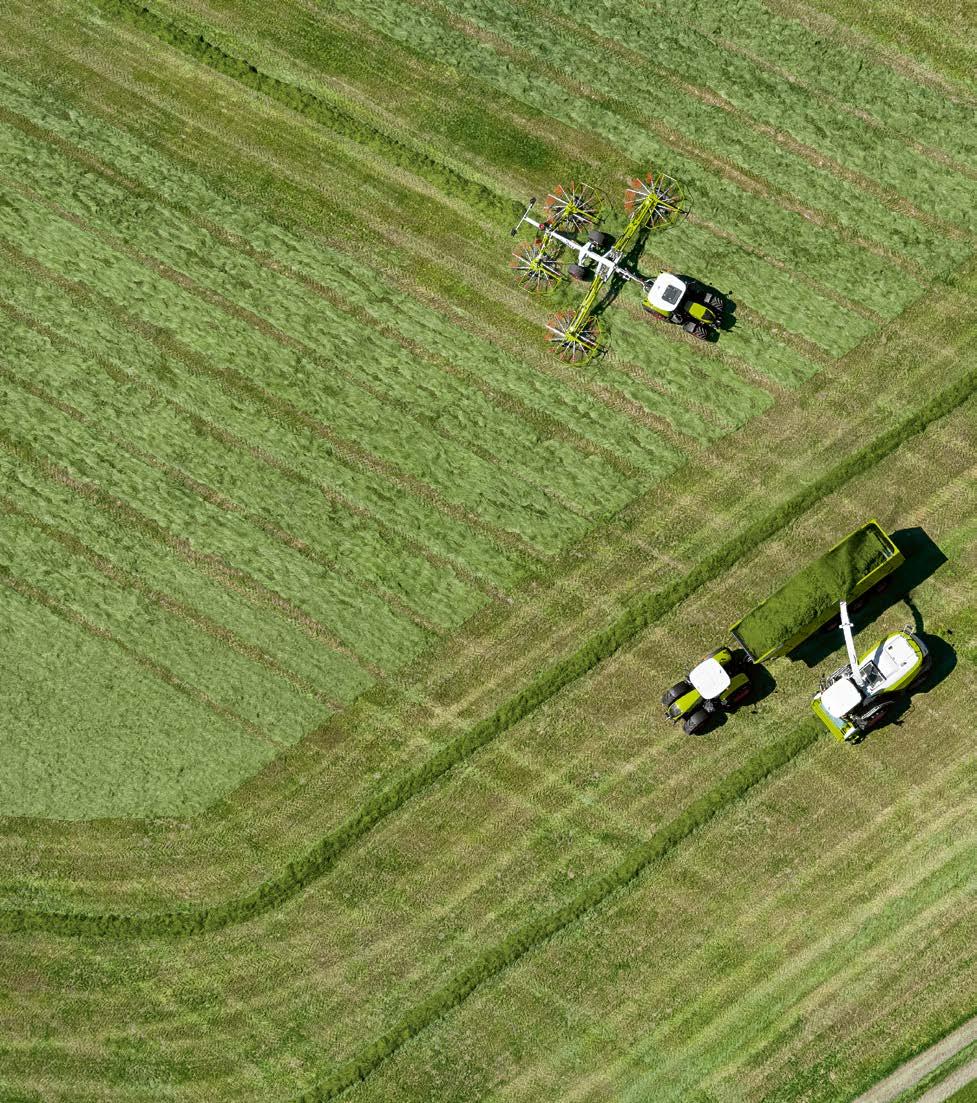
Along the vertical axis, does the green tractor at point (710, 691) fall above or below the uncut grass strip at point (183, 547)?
below

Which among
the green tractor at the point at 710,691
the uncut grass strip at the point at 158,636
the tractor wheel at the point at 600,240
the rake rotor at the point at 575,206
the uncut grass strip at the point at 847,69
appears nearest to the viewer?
the green tractor at the point at 710,691

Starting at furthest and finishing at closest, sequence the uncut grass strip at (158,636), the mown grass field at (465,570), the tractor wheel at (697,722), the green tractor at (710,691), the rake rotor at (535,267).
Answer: the rake rotor at (535,267)
the uncut grass strip at (158,636)
the mown grass field at (465,570)
the tractor wheel at (697,722)
the green tractor at (710,691)

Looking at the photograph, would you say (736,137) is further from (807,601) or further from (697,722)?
(697,722)

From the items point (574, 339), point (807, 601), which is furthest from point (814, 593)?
point (574, 339)

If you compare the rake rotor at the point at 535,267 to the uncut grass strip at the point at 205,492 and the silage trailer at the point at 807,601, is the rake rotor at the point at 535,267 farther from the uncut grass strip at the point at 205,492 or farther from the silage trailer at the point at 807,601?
the silage trailer at the point at 807,601

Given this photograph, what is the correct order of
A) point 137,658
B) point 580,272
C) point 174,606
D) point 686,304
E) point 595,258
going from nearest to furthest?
point 686,304, point 595,258, point 580,272, point 137,658, point 174,606

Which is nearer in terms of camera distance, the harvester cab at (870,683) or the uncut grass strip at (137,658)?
the harvester cab at (870,683)

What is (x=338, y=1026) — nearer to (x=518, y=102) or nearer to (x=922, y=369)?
(x=922, y=369)

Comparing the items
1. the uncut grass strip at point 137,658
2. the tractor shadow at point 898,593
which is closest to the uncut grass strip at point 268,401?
the uncut grass strip at point 137,658
